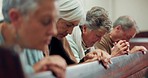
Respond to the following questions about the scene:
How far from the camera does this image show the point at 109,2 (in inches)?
172

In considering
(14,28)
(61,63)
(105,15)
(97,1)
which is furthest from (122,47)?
(97,1)

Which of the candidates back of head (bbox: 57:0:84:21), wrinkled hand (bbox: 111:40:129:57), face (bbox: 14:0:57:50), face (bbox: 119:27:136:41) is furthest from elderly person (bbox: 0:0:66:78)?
face (bbox: 119:27:136:41)

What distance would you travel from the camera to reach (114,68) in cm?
145

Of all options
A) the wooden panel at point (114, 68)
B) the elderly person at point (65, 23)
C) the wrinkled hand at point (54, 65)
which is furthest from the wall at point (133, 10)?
the wrinkled hand at point (54, 65)

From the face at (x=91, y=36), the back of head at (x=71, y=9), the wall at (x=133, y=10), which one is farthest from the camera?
the wall at (x=133, y=10)

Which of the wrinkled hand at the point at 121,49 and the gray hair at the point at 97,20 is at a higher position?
the gray hair at the point at 97,20

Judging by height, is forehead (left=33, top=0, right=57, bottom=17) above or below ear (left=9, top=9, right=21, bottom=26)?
above

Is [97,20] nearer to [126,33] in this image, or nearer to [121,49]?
[121,49]

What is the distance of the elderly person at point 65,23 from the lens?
4.49 feet

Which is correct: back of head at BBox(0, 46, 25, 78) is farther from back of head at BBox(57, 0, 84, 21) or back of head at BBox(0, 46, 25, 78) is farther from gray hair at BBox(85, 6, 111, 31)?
gray hair at BBox(85, 6, 111, 31)

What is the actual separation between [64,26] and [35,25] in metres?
0.90

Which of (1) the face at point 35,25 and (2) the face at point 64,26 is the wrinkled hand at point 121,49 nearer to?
(2) the face at point 64,26

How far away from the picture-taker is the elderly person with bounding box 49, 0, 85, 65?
137 centimetres

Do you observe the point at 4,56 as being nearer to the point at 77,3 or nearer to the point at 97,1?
the point at 77,3
